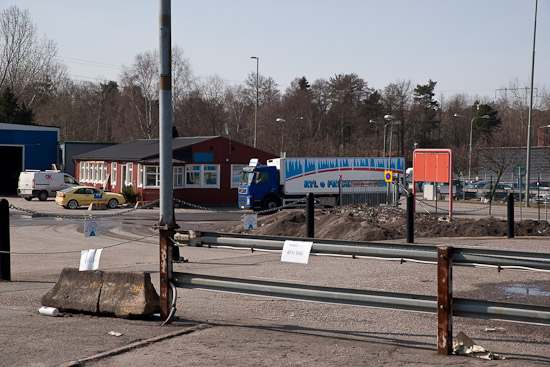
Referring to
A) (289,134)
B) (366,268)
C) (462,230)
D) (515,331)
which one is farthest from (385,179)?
(289,134)

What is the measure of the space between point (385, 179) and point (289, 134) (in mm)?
44560

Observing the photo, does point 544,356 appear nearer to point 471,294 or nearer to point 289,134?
point 471,294

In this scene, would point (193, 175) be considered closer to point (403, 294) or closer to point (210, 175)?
Result: point (210, 175)

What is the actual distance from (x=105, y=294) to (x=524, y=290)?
688cm

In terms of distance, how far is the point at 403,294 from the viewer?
681cm

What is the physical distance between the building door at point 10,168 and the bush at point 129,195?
20427 millimetres

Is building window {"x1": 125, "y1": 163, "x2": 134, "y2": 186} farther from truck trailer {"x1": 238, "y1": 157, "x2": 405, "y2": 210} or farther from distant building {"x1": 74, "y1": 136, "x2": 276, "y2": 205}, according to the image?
truck trailer {"x1": 238, "y1": 157, "x2": 405, "y2": 210}

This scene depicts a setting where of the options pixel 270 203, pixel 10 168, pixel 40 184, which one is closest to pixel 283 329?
pixel 270 203

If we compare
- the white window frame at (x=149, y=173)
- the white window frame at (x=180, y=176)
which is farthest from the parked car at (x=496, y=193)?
the white window frame at (x=149, y=173)

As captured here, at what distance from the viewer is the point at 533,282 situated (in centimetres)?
1188

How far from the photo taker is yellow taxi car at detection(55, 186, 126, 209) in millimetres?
38375

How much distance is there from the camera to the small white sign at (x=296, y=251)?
7254 mm

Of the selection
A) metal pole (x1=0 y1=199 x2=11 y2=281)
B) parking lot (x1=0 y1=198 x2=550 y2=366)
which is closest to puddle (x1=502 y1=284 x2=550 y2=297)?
parking lot (x1=0 y1=198 x2=550 y2=366)

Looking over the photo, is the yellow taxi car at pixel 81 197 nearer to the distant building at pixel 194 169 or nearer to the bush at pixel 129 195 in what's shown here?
the bush at pixel 129 195
